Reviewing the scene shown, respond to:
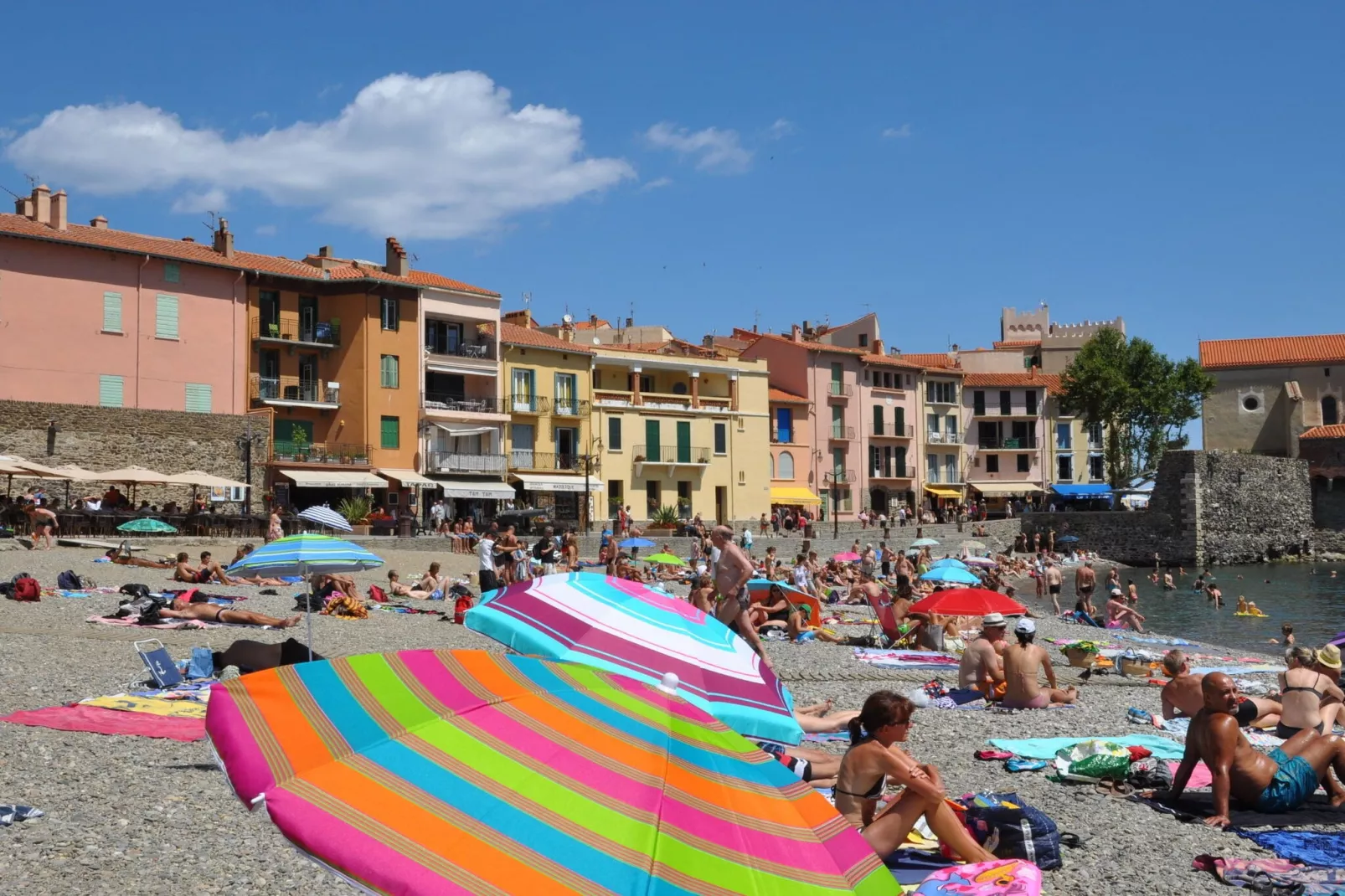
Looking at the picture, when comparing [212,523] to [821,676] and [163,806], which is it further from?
[163,806]

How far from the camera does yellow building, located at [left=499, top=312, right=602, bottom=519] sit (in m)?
45.8

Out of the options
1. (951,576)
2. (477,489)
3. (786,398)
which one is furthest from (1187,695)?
(786,398)

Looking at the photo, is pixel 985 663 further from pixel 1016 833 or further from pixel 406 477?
pixel 406 477

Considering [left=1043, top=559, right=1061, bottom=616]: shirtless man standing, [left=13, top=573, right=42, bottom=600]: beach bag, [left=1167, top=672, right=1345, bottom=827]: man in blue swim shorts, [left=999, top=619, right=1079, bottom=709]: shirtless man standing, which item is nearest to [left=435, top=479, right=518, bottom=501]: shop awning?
[left=1043, top=559, right=1061, bottom=616]: shirtless man standing

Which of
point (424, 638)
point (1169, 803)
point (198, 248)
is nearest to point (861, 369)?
point (198, 248)

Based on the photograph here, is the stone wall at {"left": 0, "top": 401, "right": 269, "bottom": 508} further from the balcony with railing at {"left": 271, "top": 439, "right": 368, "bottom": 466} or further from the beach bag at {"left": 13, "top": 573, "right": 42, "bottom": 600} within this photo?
the beach bag at {"left": 13, "top": 573, "right": 42, "bottom": 600}

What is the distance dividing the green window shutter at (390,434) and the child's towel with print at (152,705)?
33.5 m

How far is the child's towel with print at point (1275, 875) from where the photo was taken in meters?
6.27

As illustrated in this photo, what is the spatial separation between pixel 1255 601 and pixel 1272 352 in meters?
31.2

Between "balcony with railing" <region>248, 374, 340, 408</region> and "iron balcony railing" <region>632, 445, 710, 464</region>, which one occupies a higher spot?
"balcony with railing" <region>248, 374, 340, 408</region>

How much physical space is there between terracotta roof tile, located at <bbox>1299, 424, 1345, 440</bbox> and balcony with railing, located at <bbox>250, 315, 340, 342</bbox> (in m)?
45.7

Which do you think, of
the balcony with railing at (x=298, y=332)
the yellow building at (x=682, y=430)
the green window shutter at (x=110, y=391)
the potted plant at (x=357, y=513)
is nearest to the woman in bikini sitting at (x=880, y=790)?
the potted plant at (x=357, y=513)

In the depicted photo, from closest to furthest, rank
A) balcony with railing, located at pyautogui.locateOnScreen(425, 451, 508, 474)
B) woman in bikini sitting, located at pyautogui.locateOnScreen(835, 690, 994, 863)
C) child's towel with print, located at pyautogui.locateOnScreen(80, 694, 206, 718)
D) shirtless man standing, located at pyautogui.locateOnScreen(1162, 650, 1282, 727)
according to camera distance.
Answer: woman in bikini sitting, located at pyautogui.locateOnScreen(835, 690, 994, 863)
child's towel with print, located at pyautogui.locateOnScreen(80, 694, 206, 718)
shirtless man standing, located at pyautogui.locateOnScreen(1162, 650, 1282, 727)
balcony with railing, located at pyautogui.locateOnScreen(425, 451, 508, 474)

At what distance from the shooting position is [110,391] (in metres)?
38.5
